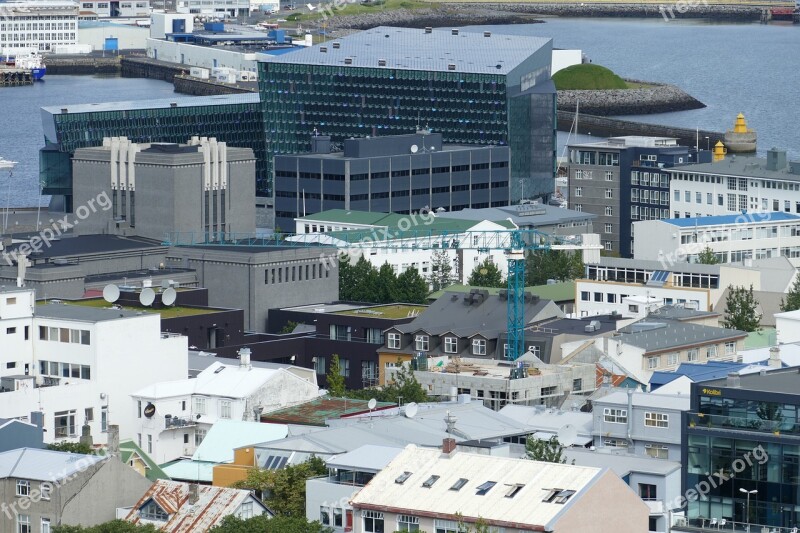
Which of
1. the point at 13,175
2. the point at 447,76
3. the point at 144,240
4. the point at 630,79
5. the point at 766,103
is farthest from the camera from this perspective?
the point at 630,79

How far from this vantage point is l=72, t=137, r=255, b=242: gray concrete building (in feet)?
242

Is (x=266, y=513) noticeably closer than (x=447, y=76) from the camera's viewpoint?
Yes

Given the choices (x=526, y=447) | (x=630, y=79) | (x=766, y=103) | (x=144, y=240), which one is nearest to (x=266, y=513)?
(x=526, y=447)

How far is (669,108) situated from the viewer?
151750 millimetres

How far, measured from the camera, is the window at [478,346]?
53.1m

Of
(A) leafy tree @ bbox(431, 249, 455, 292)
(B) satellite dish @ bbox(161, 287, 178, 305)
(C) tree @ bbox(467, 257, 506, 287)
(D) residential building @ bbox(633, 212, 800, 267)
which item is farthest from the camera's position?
(D) residential building @ bbox(633, 212, 800, 267)

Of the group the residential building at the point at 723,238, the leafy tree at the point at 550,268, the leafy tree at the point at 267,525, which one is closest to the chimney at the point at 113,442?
the leafy tree at the point at 267,525

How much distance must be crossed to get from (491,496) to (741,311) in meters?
25.0

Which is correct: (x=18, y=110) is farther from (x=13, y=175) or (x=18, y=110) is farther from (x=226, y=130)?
(x=226, y=130)

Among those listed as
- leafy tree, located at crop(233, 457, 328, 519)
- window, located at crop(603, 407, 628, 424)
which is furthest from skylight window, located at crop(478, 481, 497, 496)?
window, located at crop(603, 407, 628, 424)

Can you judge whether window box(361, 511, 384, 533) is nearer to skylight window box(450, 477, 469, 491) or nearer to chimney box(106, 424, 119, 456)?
skylight window box(450, 477, 469, 491)

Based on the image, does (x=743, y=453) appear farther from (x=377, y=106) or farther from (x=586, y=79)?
(x=586, y=79)

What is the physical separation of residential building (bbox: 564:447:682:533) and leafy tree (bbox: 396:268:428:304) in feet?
87.9

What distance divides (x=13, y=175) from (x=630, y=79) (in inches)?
2550
